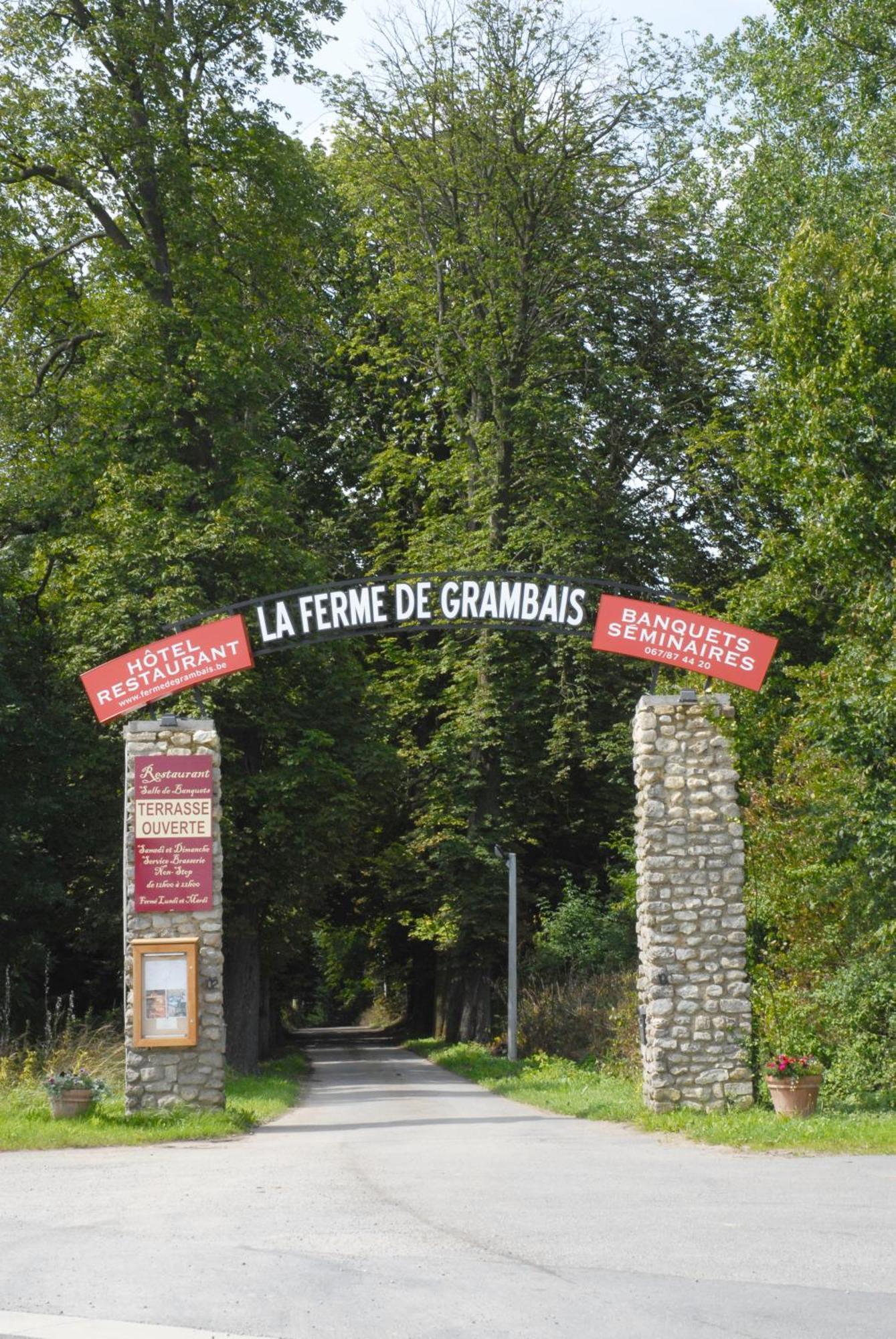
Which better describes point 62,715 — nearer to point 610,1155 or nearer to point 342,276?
point 342,276

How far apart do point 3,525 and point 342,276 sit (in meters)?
11.6

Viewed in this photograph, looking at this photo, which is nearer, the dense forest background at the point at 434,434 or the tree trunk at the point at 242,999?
the dense forest background at the point at 434,434

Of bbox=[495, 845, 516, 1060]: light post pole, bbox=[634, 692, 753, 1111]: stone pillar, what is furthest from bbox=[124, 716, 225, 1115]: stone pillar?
bbox=[495, 845, 516, 1060]: light post pole

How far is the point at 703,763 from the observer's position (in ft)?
54.0

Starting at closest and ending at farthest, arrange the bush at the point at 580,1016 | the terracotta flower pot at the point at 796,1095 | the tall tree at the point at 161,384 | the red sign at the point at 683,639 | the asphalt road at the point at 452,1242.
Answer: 1. the asphalt road at the point at 452,1242
2. the terracotta flower pot at the point at 796,1095
3. the red sign at the point at 683,639
4. the bush at the point at 580,1016
5. the tall tree at the point at 161,384

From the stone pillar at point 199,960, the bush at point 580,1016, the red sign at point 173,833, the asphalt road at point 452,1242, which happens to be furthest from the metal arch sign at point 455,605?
the bush at point 580,1016

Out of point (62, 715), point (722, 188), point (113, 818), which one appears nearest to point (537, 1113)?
point (113, 818)

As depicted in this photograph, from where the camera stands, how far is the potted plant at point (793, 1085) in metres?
15.1

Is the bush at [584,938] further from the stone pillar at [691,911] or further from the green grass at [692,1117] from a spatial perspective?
the stone pillar at [691,911]

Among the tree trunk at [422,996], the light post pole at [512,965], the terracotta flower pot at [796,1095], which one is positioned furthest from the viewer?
the tree trunk at [422,996]

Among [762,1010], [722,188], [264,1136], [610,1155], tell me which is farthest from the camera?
[722,188]

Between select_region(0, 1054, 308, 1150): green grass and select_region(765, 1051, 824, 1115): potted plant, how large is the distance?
17.8 feet

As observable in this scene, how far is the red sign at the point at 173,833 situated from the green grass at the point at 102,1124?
Result: 2.09 m

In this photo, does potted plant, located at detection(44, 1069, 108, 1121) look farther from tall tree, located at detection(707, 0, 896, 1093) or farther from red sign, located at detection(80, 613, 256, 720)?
tall tree, located at detection(707, 0, 896, 1093)
